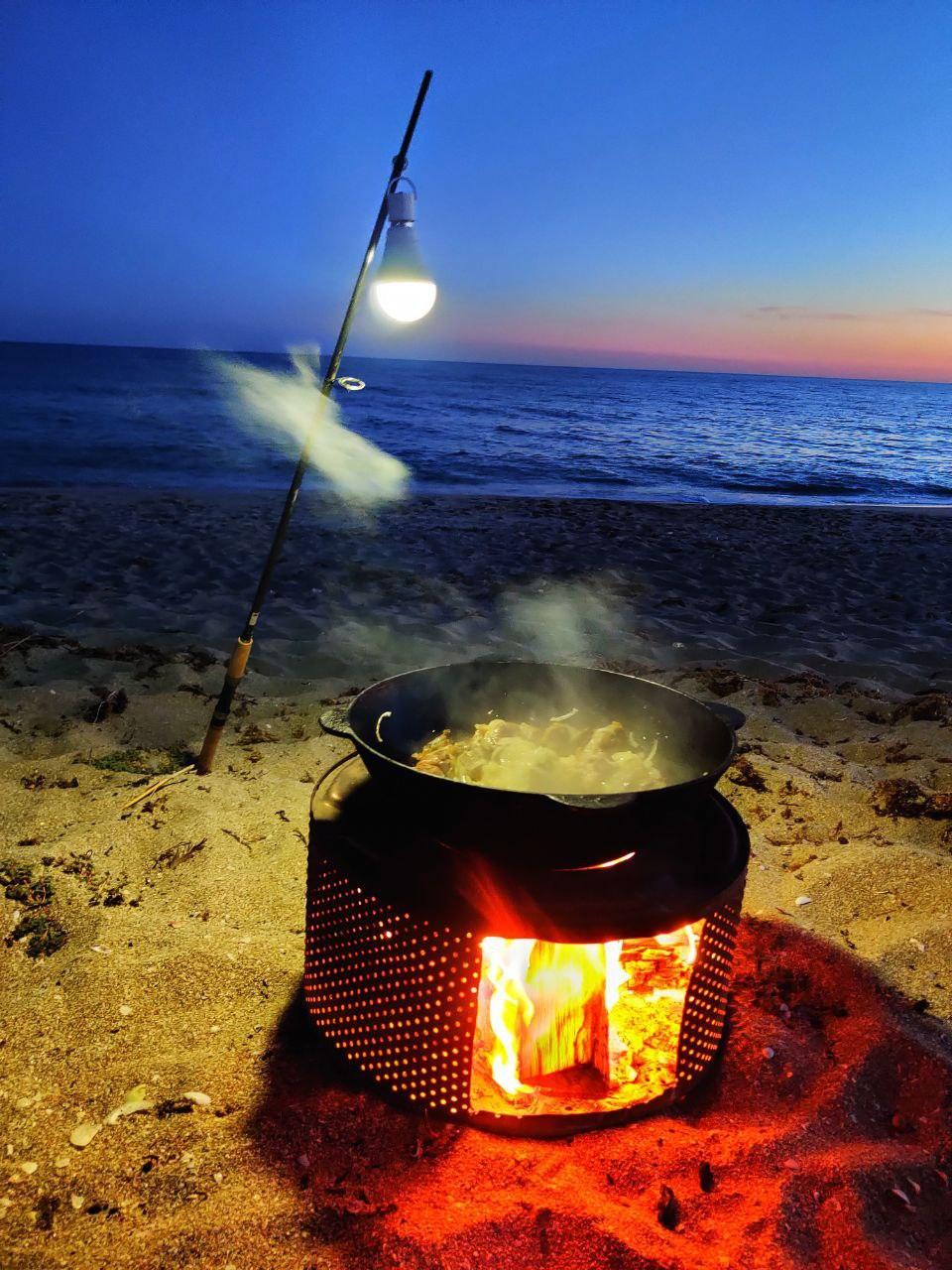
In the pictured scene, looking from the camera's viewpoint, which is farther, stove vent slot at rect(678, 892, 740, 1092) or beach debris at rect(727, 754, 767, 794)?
beach debris at rect(727, 754, 767, 794)

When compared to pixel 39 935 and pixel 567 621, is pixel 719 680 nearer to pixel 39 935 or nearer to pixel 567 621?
pixel 567 621

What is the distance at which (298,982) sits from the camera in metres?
2.99

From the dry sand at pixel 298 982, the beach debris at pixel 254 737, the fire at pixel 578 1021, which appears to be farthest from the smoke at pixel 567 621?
the fire at pixel 578 1021

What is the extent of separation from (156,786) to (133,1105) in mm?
2010

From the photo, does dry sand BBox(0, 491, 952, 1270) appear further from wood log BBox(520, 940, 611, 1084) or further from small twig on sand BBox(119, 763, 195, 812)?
wood log BBox(520, 940, 611, 1084)

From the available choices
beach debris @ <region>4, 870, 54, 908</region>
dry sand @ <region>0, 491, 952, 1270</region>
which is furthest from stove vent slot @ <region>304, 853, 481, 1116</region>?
beach debris @ <region>4, 870, 54, 908</region>

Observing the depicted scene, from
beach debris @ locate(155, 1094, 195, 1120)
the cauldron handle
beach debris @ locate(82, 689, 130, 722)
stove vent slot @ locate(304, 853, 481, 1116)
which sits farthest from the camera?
beach debris @ locate(82, 689, 130, 722)

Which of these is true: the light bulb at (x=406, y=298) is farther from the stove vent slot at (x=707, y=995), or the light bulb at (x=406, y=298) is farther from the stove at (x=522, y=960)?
the stove vent slot at (x=707, y=995)

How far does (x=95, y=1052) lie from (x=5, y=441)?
90.6 ft

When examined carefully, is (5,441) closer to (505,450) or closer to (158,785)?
(505,450)

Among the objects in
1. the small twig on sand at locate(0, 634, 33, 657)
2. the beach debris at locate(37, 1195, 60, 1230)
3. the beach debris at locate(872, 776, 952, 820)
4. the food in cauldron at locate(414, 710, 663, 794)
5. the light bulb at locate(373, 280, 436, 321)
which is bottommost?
the beach debris at locate(37, 1195, 60, 1230)

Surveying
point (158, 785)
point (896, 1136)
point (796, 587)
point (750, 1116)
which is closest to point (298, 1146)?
point (750, 1116)

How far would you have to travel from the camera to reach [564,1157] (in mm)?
2256

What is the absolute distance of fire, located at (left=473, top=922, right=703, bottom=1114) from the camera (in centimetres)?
236
